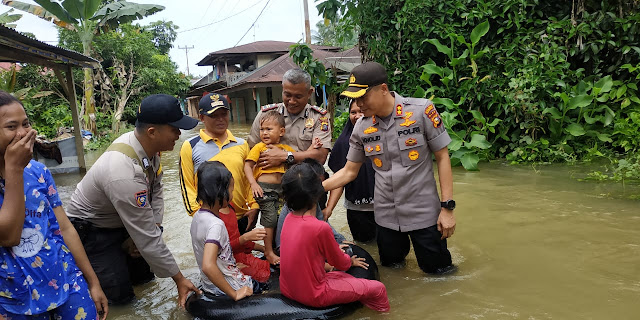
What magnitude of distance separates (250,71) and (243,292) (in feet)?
83.8

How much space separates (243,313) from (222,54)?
94.3 ft

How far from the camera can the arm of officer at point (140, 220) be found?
2750mm

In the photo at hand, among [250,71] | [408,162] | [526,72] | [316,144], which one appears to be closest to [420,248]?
[408,162]

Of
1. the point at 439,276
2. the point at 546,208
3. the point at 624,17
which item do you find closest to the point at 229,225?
the point at 439,276

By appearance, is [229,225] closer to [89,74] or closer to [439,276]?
[439,276]

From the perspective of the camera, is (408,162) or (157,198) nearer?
(408,162)

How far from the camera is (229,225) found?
3.28 m

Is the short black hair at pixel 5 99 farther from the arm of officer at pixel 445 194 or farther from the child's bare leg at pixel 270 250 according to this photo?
the arm of officer at pixel 445 194

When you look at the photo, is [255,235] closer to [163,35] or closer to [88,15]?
[88,15]

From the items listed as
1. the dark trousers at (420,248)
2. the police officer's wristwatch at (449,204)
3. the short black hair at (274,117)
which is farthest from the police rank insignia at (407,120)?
the short black hair at (274,117)

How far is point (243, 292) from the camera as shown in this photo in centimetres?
297

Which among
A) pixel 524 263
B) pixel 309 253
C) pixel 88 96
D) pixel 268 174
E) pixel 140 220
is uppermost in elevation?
pixel 88 96

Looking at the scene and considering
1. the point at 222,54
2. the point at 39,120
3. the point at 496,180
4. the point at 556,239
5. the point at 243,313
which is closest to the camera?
the point at 243,313

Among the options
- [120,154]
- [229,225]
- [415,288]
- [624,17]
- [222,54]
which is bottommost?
[415,288]
